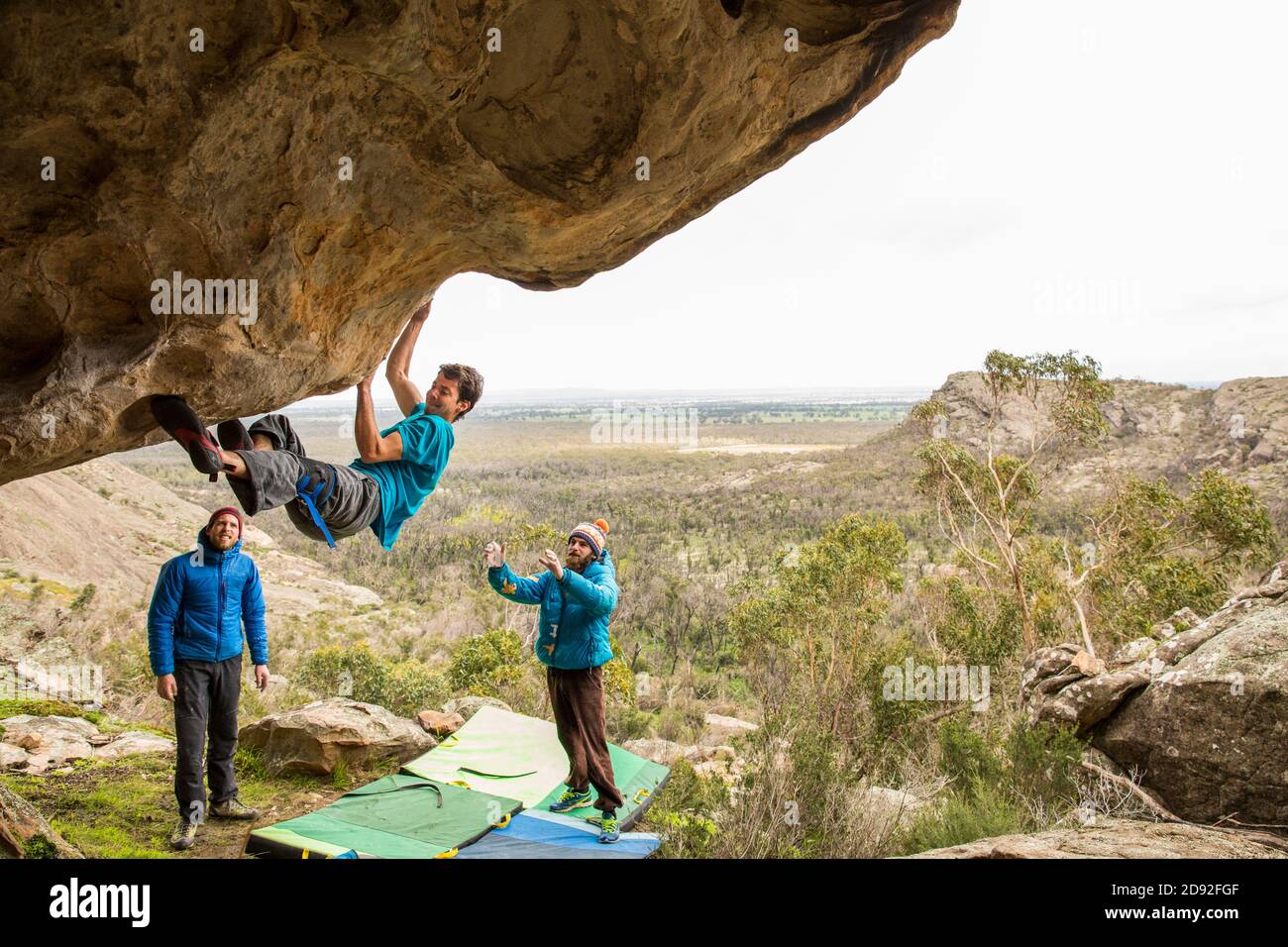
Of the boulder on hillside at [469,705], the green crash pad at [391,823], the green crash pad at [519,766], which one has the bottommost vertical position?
the boulder on hillside at [469,705]

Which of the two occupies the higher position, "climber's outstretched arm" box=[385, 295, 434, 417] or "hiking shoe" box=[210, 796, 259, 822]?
"climber's outstretched arm" box=[385, 295, 434, 417]

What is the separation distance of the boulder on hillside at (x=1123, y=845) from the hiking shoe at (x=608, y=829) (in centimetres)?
228

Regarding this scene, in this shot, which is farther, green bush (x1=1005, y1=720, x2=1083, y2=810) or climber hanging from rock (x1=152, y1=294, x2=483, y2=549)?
green bush (x1=1005, y1=720, x2=1083, y2=810)

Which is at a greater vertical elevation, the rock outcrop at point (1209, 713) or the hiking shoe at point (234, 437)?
the hiking shoe at point (234, 437)

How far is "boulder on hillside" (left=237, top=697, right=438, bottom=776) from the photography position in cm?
748

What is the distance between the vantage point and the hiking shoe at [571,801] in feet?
21.6

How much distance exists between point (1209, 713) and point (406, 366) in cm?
802

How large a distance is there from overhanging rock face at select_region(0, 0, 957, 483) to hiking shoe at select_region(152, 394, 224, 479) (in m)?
0.12

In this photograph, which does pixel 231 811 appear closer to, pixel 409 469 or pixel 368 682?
pixel 409 469

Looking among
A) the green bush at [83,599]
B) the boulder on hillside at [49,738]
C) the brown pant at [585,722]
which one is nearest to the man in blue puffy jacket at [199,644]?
the brown pant at [585,722]

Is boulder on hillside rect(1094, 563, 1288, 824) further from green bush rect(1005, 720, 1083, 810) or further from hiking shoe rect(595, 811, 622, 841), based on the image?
hiking shoe rect(595, 811, 622, 841)

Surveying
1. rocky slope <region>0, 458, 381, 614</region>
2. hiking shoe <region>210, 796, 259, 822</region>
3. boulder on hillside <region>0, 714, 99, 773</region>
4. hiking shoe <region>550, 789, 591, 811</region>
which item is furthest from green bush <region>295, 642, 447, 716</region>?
rocky slope <region>0, 458, 381, 614</region>

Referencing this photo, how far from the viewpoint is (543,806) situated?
6711 mm
